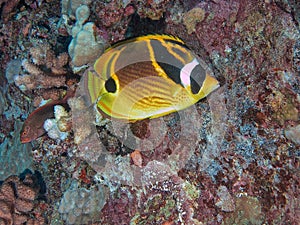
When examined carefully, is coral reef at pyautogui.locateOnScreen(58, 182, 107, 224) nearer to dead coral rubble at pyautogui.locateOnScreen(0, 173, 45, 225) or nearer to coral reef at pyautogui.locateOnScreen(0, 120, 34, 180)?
dead coral rubble at pyautogui.locateOnScreen(0, 173, 45, 225)

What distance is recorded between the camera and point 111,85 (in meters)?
2.12

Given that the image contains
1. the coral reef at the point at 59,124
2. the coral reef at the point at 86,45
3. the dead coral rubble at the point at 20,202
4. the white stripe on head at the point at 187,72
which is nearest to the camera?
the white stripe on head at the point at 187,72

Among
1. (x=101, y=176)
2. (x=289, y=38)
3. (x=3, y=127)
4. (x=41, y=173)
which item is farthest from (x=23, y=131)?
(x=289, y=38)

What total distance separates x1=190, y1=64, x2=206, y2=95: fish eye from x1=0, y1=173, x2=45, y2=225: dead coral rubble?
101 inches

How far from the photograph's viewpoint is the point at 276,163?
79.0 inches

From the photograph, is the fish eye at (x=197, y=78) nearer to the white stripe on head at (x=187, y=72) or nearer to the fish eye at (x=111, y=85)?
the white stripe on head at (x=187, y=72)

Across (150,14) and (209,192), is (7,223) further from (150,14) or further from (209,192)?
(150,14)

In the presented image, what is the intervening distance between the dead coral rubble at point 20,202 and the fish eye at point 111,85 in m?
2.07

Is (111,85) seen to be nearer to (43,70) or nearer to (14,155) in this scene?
(43,70)

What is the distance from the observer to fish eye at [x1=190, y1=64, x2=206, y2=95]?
190cm

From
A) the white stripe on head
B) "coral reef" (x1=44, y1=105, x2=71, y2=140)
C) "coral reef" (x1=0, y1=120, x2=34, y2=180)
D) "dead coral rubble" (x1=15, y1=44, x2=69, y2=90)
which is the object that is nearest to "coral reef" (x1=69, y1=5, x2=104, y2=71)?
"dead coral rubble" (x1=15, y1=44, x2=69, y2=90)

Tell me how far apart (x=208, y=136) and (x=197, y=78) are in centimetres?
52

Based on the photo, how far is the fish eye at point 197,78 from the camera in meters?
1.90

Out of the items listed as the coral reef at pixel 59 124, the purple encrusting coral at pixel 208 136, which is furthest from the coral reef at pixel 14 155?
the purple encrusting coral at pixel 208 136
